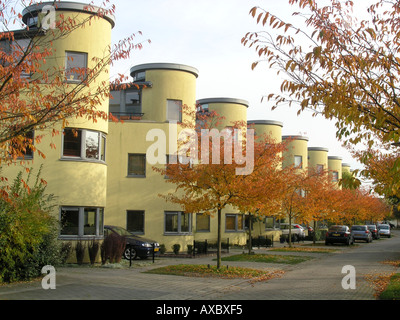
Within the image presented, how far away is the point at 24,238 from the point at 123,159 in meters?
12.9

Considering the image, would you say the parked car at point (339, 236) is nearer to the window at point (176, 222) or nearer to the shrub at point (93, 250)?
the window at point (176, 222)

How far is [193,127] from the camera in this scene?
17.8 meters

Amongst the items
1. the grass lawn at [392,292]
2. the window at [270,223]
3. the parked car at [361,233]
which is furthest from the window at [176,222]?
the parked car at [361,233]

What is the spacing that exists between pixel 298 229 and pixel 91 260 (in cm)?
2925

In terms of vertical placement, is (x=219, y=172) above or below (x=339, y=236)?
above

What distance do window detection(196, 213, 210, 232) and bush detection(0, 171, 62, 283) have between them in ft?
53.9

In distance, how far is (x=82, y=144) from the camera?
1900cm

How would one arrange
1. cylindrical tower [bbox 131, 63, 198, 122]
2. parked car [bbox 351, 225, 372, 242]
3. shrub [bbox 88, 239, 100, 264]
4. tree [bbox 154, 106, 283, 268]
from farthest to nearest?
parked car [bbox 351, 225, 372, 242] < cylindrical tower [bbox 131, 63, 198, 122] < shrub [bbox 88, 239, 100, 264] < tree [bbox 154, 106, 283, 268]

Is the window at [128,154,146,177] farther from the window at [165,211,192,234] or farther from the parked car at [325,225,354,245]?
the parked car at [325,225,354,245]

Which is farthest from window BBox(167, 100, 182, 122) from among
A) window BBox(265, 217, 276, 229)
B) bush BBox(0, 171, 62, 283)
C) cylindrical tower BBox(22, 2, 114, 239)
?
window BBox(265, 217, 276, 229)

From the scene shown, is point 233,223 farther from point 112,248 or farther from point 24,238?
point 24,238

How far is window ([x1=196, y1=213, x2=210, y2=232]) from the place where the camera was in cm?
3009

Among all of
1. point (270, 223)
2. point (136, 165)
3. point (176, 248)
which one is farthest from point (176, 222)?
point (270, 223)
